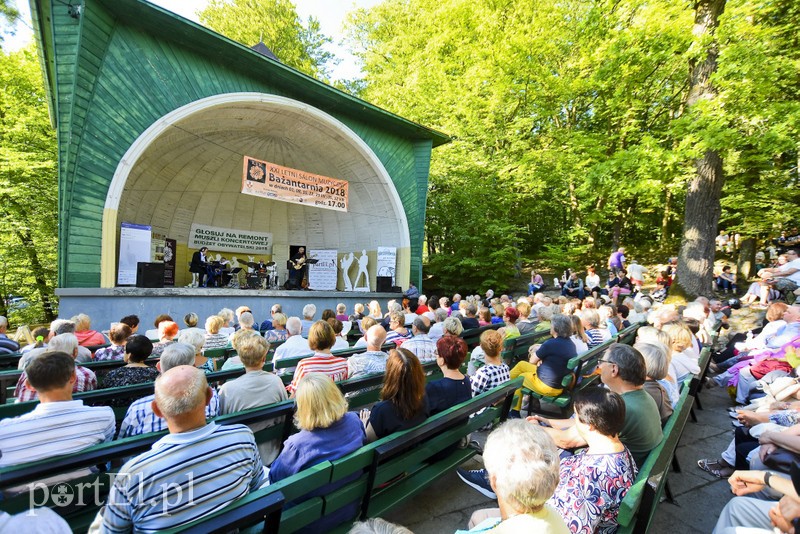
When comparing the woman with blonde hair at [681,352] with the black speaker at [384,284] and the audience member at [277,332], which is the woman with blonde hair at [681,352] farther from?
the black speaker at [384,284]

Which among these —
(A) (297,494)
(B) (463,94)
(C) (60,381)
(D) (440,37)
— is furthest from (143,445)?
(D) (440,37)

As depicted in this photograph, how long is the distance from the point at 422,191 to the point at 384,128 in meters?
2.28

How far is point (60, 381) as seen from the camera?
1.95 m

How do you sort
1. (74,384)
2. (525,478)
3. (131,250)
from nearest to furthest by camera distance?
(525,478) → (74,384) → (131,250)

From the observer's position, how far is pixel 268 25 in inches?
739

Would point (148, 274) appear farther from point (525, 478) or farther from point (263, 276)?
point (525, 478)

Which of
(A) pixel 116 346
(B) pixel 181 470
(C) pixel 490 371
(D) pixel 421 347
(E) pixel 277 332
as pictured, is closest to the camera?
(B) pixel 181 470

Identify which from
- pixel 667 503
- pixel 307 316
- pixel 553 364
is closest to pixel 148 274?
pixel 307 316

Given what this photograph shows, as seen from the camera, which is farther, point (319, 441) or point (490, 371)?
point (490, 371)

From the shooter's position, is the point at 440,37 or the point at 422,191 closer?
the point at 422,191

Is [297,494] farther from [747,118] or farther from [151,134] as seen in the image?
[747,118]

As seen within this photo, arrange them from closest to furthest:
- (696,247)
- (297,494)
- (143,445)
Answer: (297,494) < (143,445) < (696,247)

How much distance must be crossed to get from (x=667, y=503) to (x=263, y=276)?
12.4 meters

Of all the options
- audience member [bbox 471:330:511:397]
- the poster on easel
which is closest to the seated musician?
the poster on easel
